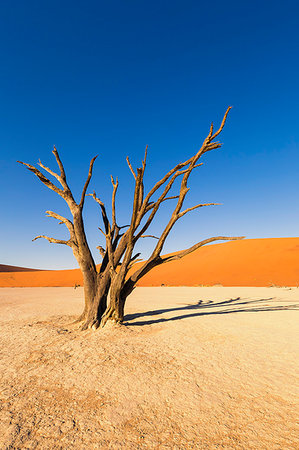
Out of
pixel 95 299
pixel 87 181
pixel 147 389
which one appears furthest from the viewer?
pixel 87 181

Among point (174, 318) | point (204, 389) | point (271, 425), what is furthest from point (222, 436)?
point (174, 318)

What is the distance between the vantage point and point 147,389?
9.66ft

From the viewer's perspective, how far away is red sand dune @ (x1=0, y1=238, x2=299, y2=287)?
87.4 ft

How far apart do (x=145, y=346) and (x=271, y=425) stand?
8.80 feet

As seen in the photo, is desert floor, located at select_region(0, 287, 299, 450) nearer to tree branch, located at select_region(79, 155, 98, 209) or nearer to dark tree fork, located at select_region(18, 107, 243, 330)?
dark tree fork, located at select_region(18, 107, 243, 330)

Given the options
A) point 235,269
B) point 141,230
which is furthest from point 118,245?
point 235,269

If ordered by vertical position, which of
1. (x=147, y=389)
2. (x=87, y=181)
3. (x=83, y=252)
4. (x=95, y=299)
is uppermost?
(x=87, y=181)

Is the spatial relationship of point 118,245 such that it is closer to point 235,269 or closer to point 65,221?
point 65,221

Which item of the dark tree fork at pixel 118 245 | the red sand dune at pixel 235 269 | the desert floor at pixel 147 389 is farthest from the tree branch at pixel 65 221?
the red sand dune at pixel 235 269

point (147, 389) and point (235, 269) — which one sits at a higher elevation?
point (235, 269)

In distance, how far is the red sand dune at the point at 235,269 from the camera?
2664 centimetres

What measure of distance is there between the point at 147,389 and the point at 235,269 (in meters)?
31.8

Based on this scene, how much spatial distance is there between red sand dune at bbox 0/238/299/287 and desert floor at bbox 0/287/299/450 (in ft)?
67.4

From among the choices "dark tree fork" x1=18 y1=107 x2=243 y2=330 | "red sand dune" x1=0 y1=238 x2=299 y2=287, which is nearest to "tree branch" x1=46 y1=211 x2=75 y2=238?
"dark tree fork" x1=18 y1=107 x2=243 y2=330
